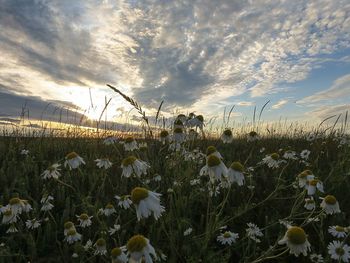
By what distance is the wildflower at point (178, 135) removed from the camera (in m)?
4.08

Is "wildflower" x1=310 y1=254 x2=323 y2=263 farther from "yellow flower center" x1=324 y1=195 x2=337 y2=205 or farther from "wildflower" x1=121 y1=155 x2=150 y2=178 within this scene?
"wildflower" x1=121 y1=155 x2=150 y2=178

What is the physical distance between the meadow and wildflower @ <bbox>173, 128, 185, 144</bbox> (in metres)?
0.01

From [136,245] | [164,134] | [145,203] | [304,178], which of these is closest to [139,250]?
[136,245]

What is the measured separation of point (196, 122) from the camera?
4.54m

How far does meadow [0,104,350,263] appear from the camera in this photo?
282 centimetres

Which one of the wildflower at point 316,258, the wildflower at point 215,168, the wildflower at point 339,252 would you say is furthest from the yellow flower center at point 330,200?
the wildflower at point 215,168

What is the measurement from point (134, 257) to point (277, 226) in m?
2.51

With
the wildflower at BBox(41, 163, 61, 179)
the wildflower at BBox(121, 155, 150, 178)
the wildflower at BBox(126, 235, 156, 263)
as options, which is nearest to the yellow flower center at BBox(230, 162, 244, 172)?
the wildflower at BBox(121, 155, 150, 178)

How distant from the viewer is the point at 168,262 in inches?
112

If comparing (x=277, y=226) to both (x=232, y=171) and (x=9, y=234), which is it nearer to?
(x=232, y=171)

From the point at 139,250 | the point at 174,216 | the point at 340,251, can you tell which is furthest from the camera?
the point at 174,216

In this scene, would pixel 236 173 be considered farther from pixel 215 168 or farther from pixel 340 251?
pixel 340 251

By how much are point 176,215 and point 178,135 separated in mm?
1010

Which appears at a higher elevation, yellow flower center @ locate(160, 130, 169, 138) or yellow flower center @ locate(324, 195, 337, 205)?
yellow flower center @ locate(160, 130, 169, 138)
